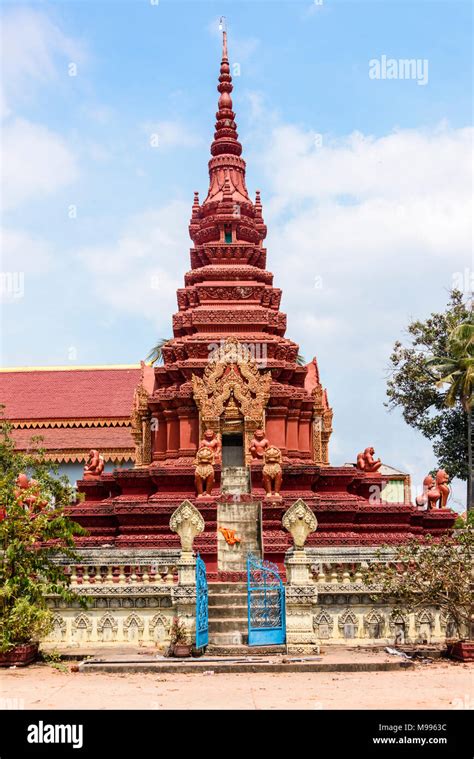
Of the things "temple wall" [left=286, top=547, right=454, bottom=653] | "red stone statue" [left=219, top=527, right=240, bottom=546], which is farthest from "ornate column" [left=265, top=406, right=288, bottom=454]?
"temple wall" [left=286, top=547, right=454, bottom=653]

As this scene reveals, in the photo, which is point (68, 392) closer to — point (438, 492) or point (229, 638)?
point (438, 492)

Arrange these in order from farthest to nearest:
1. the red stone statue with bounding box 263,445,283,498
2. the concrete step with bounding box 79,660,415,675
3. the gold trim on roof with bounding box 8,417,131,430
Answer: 1. the gold trim on roof with bounding box 8,417,131,430
2. the red stone statue with bounding box 263,445,283,498
3. the concrete step with bounding box 79,660,415,675

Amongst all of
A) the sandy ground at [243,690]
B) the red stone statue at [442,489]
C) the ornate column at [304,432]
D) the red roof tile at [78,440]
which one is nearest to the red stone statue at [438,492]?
the red stone statue at [442,489]

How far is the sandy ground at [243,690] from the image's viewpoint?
306 inches

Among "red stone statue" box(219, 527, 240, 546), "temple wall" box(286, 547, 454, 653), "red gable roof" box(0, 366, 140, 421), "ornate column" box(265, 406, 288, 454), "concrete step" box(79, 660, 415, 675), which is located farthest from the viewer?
"red gable roof" box(0, 366, 140, 421)

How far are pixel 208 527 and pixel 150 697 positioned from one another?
335 inches

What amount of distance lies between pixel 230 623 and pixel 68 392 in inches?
909

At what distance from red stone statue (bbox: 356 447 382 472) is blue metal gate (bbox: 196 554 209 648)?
31.7 feet

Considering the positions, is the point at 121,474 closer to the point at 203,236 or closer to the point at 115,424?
the point at 203,236

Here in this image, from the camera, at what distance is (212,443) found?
18.2 m

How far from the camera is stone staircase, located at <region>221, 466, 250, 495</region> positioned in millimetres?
18688

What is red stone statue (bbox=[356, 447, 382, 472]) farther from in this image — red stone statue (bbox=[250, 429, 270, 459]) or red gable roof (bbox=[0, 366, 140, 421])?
red gable roof (bbox=[0, 366, 140, 421])

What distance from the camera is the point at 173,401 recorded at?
66.5ft

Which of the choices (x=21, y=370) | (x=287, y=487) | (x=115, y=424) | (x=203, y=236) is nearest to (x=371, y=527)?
(x=287, y=487)
